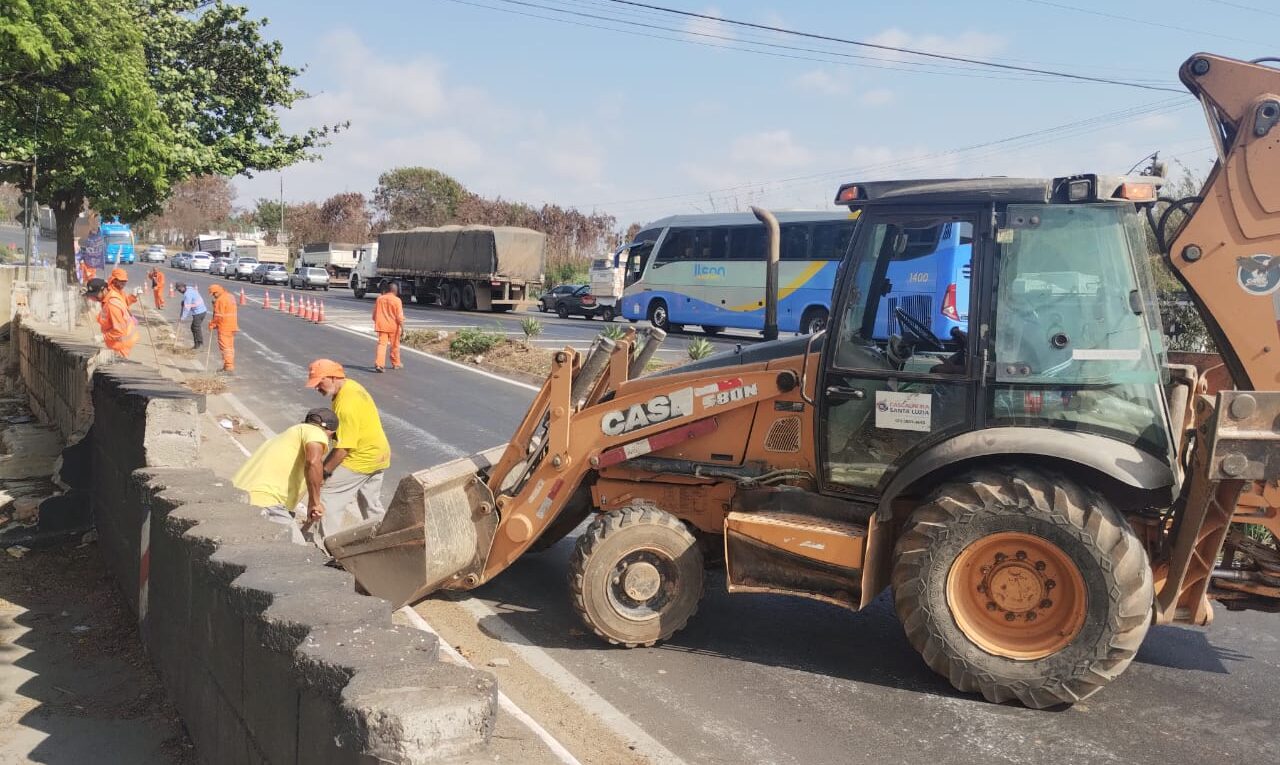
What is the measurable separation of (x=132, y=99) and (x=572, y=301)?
30.7 meters

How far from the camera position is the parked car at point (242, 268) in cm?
6581

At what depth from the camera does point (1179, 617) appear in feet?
16.8

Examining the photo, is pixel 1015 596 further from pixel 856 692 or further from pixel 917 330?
pixel 917 330

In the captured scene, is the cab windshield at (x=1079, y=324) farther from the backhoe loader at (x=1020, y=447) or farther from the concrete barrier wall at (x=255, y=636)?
the concrete barrier wall at (x=255, y=636)

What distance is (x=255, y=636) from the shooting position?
141 inches

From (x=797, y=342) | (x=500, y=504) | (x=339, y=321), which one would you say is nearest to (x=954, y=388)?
(x=797, y=342)

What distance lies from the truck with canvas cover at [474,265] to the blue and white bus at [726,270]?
850 centimetres

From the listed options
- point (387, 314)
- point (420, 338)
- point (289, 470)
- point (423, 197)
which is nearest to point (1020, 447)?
point (289, 470)

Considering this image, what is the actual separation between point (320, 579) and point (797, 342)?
323cm

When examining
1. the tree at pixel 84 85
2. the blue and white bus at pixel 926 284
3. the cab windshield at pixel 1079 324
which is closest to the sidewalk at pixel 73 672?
the blue and white bus at pixel 926 284

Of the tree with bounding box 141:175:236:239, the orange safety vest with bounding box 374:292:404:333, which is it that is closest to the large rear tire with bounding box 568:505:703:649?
the orange safety vest with bounding box 374:292:404:333

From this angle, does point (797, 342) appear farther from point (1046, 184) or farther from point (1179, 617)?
point (1179, 617)

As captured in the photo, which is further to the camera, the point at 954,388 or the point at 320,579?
the point at 954,388

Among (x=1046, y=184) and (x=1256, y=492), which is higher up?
(x=1046, y=184)
